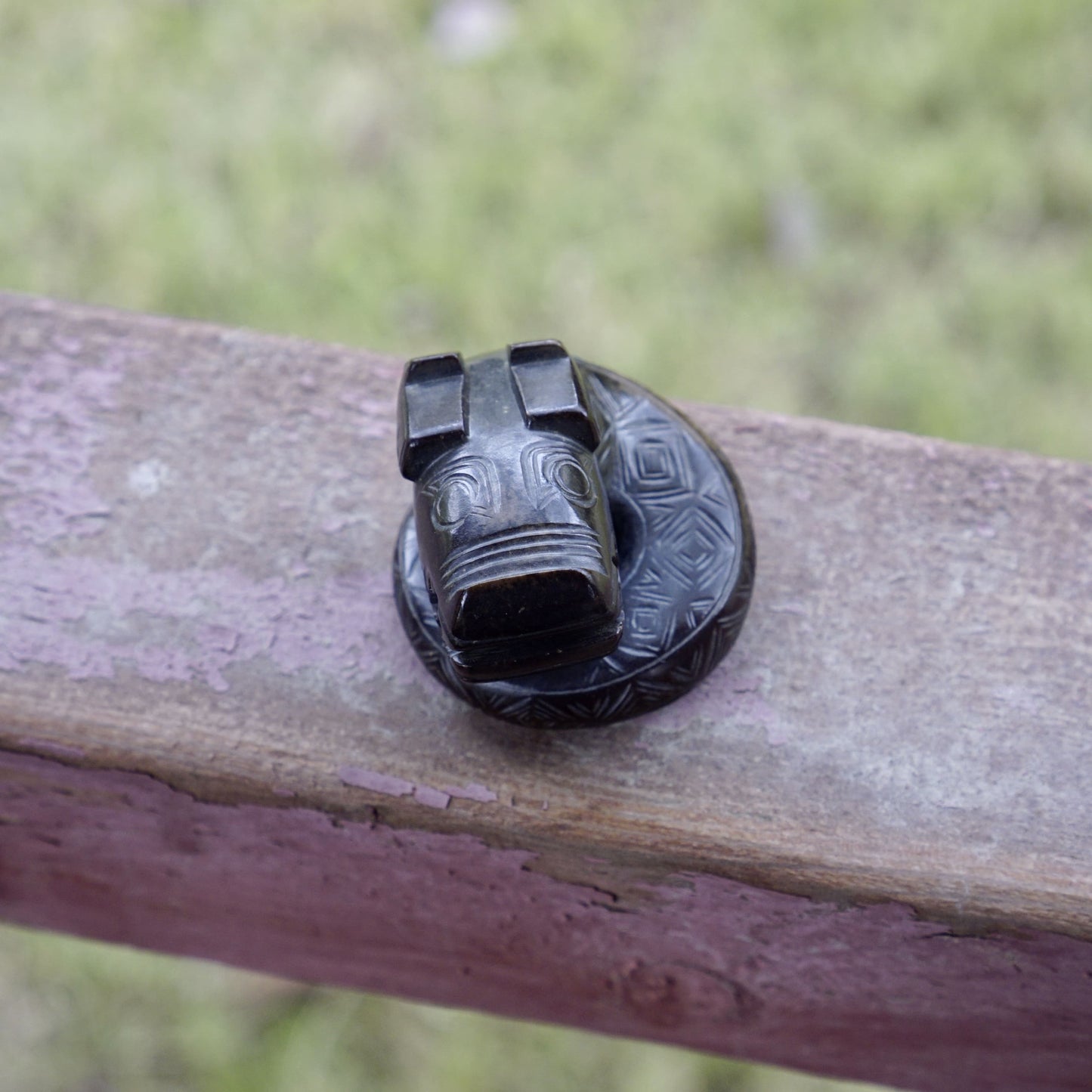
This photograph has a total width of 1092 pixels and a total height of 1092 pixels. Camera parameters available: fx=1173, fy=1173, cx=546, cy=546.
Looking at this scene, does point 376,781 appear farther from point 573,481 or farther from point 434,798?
point 573,481

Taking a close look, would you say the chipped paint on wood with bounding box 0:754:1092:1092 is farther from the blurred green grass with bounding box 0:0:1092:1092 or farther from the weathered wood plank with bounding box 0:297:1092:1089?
the blurred green grass with bounding box 0:0:1092:1092

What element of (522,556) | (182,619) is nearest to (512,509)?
(522,556)

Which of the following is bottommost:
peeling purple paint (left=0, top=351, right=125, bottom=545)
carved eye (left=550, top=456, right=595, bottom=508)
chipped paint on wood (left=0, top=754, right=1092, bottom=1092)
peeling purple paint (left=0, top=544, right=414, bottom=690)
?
chipped paint on wood (left=0, top=754, right=1092, bottom=1092)

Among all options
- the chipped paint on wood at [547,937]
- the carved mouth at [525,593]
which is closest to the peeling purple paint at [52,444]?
the chipped paint on wood at [547,937]

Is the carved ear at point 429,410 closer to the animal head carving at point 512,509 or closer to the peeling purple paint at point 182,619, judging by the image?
the animal head carving at point 512,509

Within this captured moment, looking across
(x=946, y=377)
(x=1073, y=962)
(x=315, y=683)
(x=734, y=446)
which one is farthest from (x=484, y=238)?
(x=1073, y=962)

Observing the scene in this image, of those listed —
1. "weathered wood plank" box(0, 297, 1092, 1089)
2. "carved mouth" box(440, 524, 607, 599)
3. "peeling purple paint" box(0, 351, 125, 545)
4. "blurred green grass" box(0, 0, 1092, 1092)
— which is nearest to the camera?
"carved mouth" box(440, 524, 607, 599)

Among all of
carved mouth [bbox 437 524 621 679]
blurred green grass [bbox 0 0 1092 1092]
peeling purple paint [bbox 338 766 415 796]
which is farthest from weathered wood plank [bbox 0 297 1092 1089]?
blurred green grass [bbox 0 0 1092 1092]
